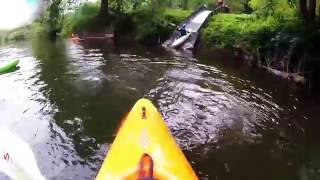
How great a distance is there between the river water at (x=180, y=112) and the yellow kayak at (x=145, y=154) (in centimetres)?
100

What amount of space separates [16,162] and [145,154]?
207 centimetres

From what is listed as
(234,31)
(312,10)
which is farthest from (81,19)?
(312,10)

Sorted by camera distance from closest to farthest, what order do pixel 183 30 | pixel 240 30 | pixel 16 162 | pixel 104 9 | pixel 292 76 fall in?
pixel 16 162
pixel 292 76
pixel 240 30
pixel 183 30
pixel 104 9

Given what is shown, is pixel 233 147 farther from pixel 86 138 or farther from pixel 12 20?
pixel 12 20

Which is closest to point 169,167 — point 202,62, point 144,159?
point 144,159

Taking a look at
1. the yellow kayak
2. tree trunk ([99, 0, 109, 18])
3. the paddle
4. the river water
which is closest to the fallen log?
the river water

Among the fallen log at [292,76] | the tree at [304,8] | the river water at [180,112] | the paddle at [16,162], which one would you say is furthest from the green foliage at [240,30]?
the paddle at [16,162]

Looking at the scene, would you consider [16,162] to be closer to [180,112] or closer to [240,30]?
[180,112]

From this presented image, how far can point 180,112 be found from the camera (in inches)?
424

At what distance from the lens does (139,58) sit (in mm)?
17859

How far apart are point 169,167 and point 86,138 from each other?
3232 mm

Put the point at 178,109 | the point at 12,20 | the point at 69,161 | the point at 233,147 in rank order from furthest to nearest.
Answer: the point at 12,20, the point at 178,109, the point at 233,147, the point at 69,161

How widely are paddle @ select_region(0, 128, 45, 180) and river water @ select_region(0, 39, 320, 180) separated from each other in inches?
16.0

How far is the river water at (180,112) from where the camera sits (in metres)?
8.21
